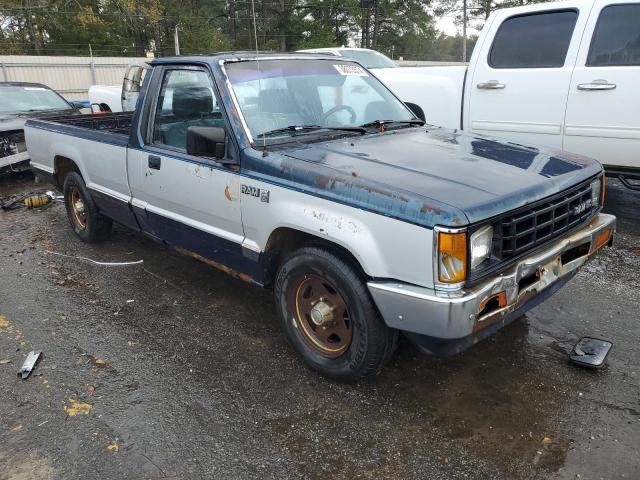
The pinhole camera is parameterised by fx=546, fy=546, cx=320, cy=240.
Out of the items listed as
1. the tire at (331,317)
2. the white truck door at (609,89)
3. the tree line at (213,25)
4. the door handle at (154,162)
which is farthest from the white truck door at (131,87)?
the tree line at (213,25)

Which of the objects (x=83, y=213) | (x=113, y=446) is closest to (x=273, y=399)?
(x=113, y=446)

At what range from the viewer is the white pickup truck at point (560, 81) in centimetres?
A: 520

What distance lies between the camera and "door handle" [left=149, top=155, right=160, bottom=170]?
4.01 metres

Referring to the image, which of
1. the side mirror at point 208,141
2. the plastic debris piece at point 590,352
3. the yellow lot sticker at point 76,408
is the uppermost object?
the side mirror at point 208,141

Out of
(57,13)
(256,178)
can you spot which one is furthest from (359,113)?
(57,13)

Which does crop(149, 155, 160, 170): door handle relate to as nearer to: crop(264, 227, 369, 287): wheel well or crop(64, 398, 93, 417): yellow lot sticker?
crop(264, 227, 369, 287): wheel well

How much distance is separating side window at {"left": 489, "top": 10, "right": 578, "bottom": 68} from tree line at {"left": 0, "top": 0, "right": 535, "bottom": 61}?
25.4 m

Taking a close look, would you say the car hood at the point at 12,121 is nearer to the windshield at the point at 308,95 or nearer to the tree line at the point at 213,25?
the windshield at the point at 308,95

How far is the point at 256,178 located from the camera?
10.6ft

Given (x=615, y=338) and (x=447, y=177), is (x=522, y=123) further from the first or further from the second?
(x=447, y=177)

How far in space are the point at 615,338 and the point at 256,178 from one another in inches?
101

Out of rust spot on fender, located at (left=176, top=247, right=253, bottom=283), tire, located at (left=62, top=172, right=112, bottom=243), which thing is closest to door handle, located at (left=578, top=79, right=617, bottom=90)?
rust spot on fender, located at (left=176, top=247, right=253, bottom=283)

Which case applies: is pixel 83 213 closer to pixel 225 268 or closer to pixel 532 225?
pixel 225 268

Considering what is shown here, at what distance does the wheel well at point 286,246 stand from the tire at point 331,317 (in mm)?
41
